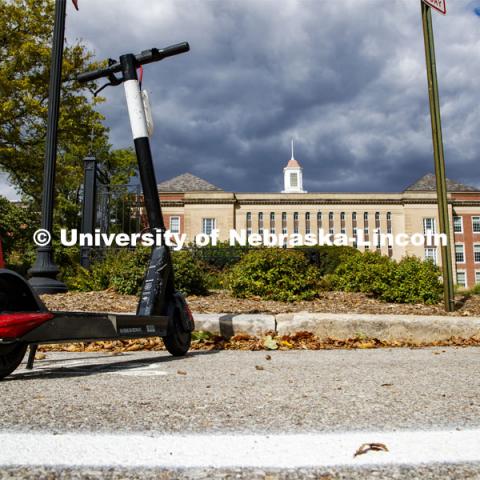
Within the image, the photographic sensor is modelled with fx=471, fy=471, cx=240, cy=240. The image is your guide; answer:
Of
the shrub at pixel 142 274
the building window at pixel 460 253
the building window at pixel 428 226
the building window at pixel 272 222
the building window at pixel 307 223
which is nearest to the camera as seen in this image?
the shrub at pixel 142 274

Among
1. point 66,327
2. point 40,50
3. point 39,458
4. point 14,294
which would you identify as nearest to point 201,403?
point 39,458

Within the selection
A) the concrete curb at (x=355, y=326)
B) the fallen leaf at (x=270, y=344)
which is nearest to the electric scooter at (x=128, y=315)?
the fallen leaf at (x=270, y=344)

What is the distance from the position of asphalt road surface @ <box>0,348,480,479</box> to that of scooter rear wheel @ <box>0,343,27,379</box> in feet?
0.30

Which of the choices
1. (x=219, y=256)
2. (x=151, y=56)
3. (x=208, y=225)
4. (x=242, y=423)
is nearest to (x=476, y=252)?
(x=208, y=225)

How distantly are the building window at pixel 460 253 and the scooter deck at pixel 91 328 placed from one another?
6464cm

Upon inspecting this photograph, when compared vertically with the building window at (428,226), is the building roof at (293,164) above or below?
above

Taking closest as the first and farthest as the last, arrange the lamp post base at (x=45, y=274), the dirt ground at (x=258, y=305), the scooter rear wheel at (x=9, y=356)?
the scooter rear wheel at (x=9, y=356) < the dirt ground at (x=258, y=305) < the lamp post base at (x=45, y=274)

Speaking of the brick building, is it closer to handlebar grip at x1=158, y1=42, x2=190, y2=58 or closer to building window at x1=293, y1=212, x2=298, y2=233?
building window at x1=293, y1=212, x2=298, y2=233

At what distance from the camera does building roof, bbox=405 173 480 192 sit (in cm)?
6204

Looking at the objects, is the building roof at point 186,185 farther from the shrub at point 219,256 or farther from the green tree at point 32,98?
the shrub at point 219,256

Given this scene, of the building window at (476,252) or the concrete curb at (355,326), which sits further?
the building window at (476,252)

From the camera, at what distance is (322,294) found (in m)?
8.27

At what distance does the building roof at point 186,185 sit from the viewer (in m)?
61.2

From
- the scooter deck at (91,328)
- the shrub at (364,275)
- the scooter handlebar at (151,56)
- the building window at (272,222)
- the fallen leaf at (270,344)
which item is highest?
the building window at (272,222)
